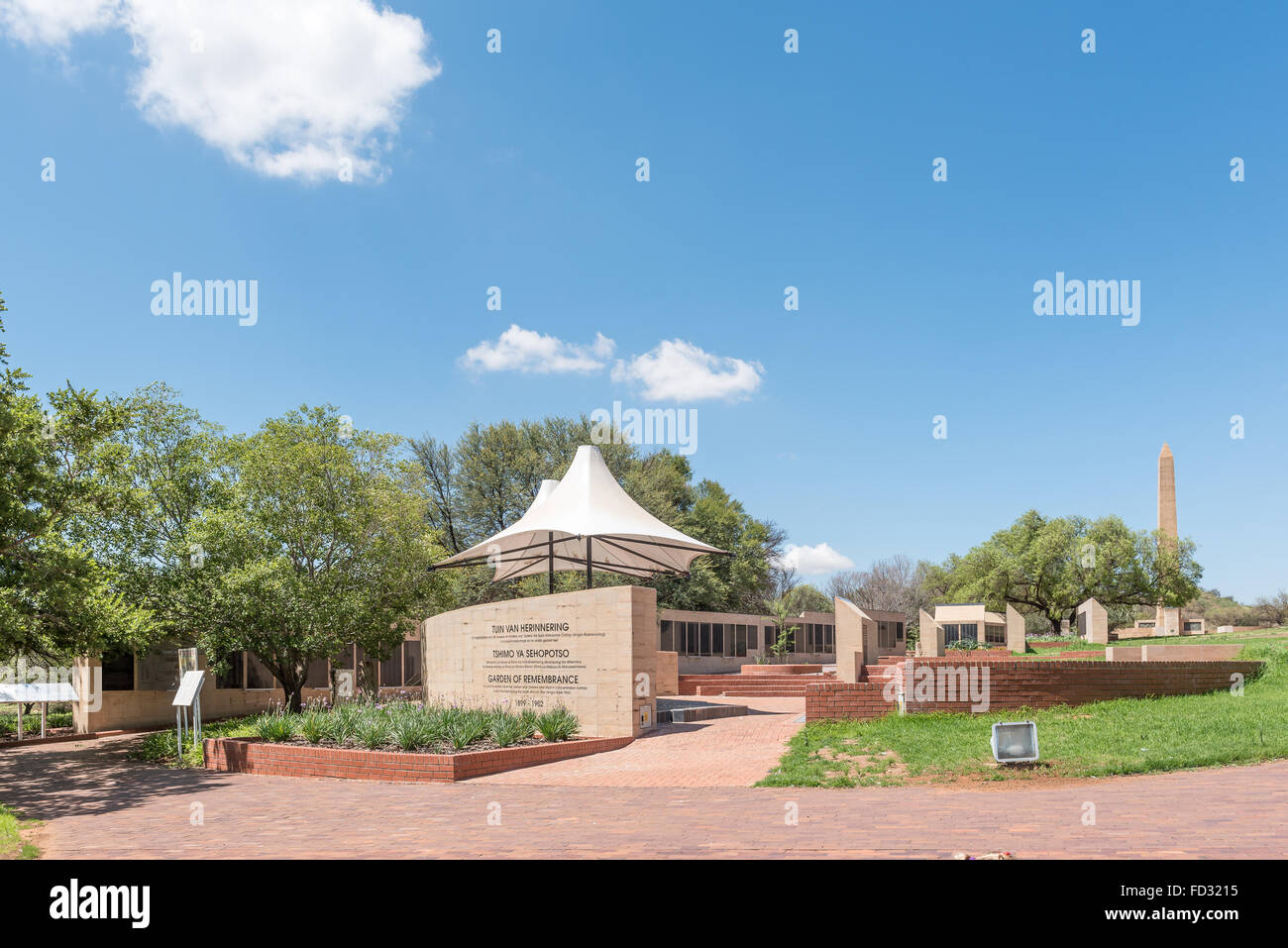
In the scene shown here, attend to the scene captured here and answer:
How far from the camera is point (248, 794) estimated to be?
11602mm

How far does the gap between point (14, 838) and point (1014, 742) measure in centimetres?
1037

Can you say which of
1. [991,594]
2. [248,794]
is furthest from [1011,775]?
[991,594]

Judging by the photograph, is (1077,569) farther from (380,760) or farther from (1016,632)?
(380,760)

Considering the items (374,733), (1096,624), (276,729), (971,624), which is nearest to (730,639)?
(971,624)

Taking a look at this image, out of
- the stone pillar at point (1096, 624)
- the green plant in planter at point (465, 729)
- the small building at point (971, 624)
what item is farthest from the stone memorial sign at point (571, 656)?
the stone pillar at point (1096, 624)

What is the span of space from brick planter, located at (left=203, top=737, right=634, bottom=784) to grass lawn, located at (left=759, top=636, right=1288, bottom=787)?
11.3ft

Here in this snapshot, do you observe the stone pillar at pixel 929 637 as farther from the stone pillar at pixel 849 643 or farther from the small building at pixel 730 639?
the stone pillar at pixel 849 643

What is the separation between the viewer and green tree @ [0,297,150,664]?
13.5 meters

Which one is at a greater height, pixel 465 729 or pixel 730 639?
pixel 465 729

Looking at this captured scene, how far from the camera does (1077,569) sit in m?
55.6

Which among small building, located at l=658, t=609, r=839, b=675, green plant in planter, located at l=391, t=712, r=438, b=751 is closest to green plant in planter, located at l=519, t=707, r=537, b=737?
Answer: green plant in planter, located at l=391, t=712, r=438, b=751

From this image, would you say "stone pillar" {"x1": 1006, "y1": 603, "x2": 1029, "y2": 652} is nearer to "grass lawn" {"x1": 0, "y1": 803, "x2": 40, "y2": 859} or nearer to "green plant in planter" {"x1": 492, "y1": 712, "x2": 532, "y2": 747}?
"green plant in planter" {"x1": 492, "y1": 712, "x2": 532, "y2": 747}

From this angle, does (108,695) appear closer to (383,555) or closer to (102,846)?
(383,555)

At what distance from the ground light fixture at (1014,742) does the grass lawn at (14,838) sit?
31.6 ft
